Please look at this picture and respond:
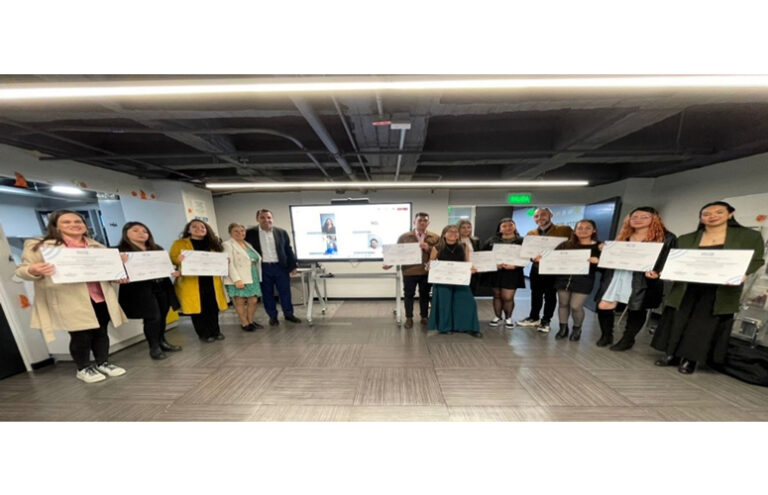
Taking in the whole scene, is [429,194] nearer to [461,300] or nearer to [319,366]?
[461,300]

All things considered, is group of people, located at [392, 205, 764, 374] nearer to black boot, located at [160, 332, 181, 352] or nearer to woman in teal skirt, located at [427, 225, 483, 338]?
woman in teal skirt, located at [427, 225, 483, 338]

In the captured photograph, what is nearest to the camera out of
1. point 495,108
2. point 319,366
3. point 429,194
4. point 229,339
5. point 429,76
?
point 429,76

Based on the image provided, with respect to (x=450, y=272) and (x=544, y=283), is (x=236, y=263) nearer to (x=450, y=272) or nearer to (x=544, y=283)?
(x=450, y=272)

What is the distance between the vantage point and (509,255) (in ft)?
7.95

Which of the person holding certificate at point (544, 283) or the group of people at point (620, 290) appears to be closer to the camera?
the group of people at point (620, 290)

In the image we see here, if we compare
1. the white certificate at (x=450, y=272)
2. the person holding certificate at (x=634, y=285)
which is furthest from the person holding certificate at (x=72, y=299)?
the person holding certificate at (x=634, y=285)

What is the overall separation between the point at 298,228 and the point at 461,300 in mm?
2406

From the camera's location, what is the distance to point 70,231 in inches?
61.5

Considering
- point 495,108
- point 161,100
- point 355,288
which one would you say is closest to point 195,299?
point 161,100

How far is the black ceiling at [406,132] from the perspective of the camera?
5.26 ft

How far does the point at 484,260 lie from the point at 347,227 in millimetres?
1845

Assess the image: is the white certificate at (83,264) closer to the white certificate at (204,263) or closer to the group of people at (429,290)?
the group of people at (429,290)

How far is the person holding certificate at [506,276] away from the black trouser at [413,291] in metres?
0.78

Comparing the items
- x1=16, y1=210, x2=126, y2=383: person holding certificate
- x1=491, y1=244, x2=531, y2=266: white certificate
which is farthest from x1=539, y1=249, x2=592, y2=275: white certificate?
x1=16, y1=210, x2=126, y2=383: person holding certificate
